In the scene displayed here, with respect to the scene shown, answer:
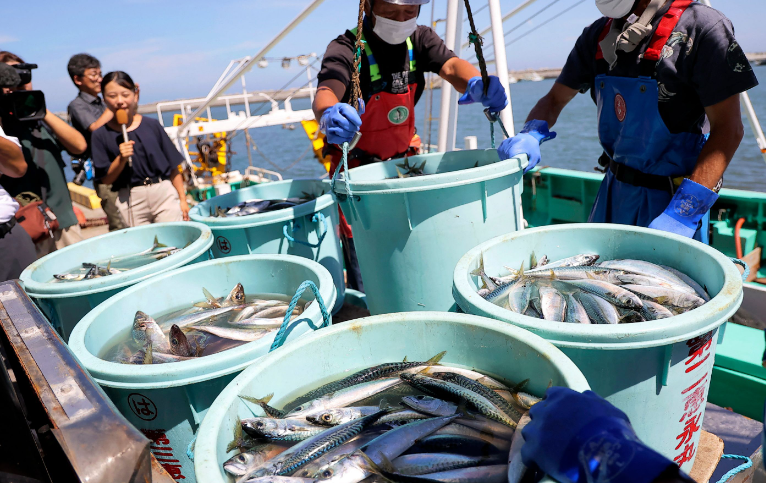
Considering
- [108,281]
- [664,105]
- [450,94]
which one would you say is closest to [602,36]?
[664,105]

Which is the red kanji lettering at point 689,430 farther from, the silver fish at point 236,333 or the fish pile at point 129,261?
the fish pile at point 129,261

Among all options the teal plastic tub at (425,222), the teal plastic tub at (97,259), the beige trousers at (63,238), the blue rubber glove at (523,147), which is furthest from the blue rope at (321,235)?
the beige trousers at (63,238)

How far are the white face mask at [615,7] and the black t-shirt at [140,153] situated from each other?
4.46 m

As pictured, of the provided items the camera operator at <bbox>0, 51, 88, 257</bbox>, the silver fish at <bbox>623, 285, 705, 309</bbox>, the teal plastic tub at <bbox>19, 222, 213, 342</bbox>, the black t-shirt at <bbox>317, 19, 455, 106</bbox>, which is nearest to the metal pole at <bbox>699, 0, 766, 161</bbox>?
the black t-shirt at <bbox>317, 19, 455, 106</bbox>

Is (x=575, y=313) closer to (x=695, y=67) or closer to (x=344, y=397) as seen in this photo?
(x=344, y=397)

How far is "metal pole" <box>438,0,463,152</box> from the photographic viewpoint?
466 cm

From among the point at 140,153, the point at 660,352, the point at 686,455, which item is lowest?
the point at 686,455

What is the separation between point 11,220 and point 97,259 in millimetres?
700

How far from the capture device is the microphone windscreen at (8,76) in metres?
3.58

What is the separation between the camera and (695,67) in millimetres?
2312

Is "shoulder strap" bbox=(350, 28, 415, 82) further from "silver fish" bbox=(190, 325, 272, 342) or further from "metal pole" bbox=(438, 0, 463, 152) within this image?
"silver fish" bbox=(190, 325, 272, 342)

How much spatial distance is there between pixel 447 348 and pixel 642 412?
0.71 metres

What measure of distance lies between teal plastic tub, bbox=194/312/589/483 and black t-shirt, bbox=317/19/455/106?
2336 millimetres

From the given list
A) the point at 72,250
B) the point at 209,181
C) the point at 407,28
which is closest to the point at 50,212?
the point at 72,250
